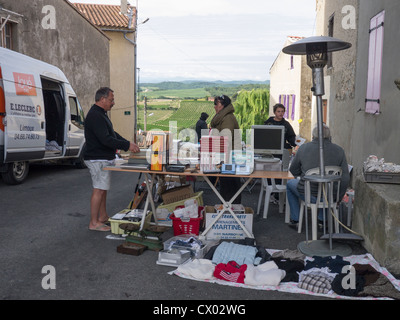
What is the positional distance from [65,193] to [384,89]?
20.5 feet

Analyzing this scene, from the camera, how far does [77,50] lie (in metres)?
17.7

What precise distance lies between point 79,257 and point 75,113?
795cm

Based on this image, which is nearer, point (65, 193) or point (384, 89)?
point (384, 89)

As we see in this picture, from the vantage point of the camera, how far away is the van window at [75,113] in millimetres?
11960

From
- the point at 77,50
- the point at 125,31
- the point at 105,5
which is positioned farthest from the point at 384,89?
the point at 105,5

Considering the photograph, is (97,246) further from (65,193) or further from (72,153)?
(72,153)

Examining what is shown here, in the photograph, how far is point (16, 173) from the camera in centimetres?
953

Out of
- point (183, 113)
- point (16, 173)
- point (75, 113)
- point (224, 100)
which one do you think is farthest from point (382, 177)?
point (183, 113)

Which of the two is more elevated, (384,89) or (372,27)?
(372,27)

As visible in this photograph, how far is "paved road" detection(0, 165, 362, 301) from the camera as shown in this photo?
156 inches

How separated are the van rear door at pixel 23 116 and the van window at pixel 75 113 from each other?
215 centimetres

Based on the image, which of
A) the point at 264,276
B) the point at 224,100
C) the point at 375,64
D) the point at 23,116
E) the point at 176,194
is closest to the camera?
the point at 264,276

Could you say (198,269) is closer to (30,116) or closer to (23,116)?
(23,116)

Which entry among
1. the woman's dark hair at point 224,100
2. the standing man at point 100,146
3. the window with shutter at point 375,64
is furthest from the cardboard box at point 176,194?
the window with shutter at point 375,64
